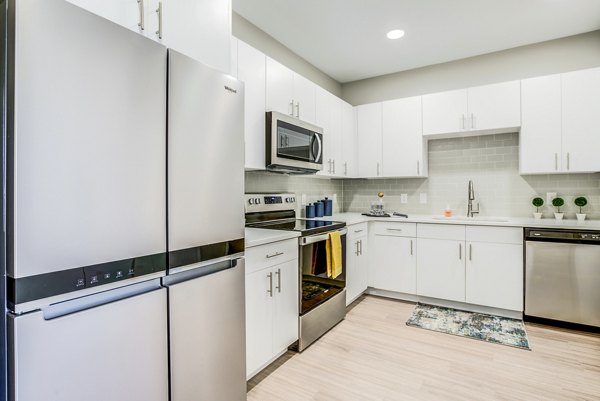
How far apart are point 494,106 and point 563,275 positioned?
5.42 feet

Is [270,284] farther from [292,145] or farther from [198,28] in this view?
[198,28]

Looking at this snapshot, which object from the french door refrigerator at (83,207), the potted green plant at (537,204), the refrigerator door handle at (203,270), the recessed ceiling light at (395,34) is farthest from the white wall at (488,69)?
the french door refrigerator at (83,207)

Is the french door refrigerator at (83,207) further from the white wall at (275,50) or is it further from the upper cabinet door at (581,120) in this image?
the upper cabinet door at (581,120)

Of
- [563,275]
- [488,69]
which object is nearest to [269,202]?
[563,275]

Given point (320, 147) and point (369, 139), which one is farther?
point (369, 139)

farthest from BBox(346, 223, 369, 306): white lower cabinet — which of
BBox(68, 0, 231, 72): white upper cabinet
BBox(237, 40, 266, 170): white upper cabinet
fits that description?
BBox(68, 0, 231, 72): white upper cabinet

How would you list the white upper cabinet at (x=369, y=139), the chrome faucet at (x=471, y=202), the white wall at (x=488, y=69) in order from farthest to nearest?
the white upper cabinet at (x=369, y=139)
the chrome faucet at (x=471, y=202)
the white wall at (x=488, y=69)

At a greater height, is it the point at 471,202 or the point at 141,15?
the point at 141,15

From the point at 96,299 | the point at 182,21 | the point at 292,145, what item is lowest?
the point at 96,299

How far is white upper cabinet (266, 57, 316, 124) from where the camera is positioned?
100 inches

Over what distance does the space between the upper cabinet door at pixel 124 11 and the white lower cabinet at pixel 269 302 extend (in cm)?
120

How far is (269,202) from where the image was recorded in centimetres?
293

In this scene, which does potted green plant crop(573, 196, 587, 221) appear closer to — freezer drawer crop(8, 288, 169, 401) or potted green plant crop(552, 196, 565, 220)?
potted green plant crop(552, 196, 565, 220)

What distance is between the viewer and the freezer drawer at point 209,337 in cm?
128
